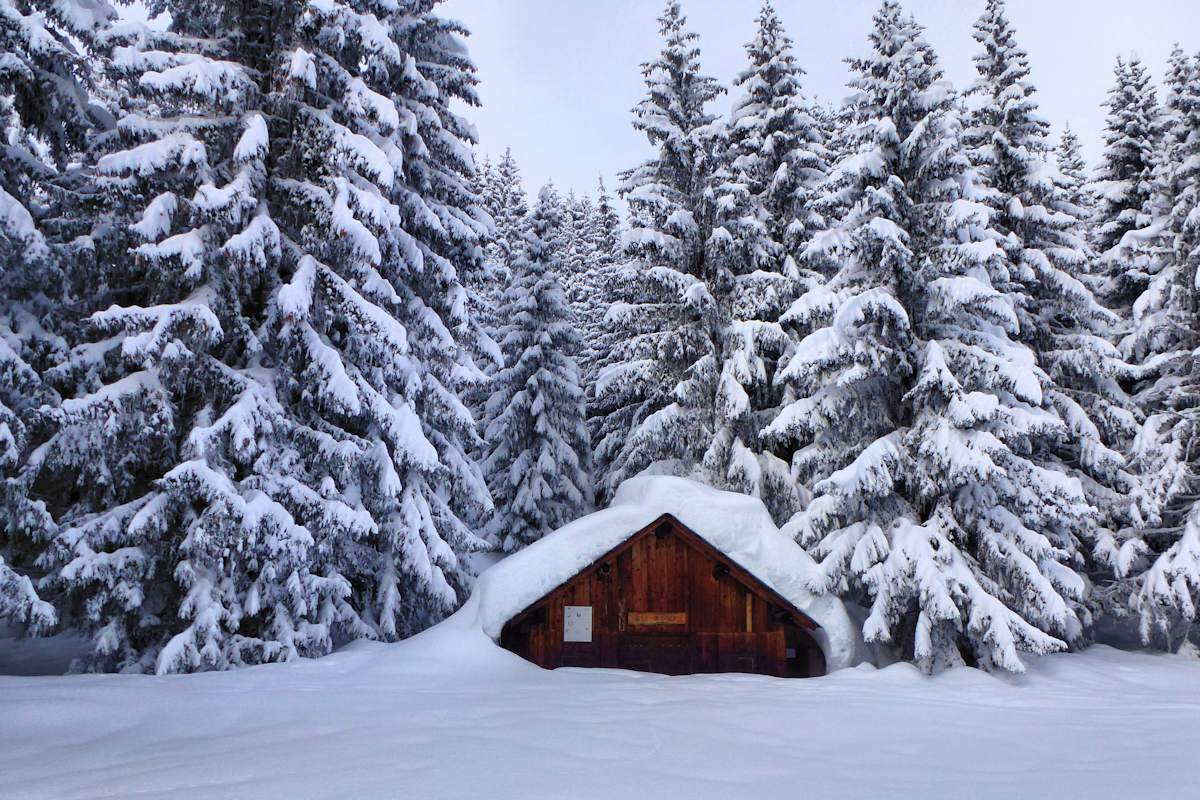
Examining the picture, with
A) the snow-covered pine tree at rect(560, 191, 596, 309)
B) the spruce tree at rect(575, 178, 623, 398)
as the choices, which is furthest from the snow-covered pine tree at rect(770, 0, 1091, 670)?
the snow-covered pine tree at rect(560, 191, 596, 309)

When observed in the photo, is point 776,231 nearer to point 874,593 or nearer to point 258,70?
point 874,593

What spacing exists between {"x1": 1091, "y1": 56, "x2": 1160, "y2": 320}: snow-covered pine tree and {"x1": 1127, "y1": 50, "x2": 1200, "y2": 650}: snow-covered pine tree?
58.9 inches

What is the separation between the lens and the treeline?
12.2 metres

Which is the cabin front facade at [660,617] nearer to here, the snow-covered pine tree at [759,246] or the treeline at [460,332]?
the treeline at [460,332]

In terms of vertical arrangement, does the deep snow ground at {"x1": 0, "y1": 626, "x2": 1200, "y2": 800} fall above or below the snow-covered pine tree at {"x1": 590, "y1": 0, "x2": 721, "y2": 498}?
below

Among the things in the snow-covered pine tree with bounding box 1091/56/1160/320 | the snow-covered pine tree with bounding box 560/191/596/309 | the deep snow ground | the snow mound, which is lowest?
the deep snow ground

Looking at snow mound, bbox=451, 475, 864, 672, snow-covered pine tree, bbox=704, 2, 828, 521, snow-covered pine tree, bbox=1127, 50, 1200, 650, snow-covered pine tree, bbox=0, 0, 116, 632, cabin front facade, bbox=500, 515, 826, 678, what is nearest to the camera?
snow-covered pine tree, bbox=0, 0, 116, 632

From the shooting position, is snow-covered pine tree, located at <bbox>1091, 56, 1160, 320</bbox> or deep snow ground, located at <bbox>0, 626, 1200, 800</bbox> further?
A: snow-covered pine tree, located at <bbox>1091, 56, 1160, 320</bbox>

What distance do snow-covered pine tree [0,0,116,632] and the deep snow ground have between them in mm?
2541

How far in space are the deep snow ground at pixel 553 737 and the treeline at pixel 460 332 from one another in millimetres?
1659

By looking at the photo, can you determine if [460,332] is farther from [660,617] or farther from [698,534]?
[660,617]

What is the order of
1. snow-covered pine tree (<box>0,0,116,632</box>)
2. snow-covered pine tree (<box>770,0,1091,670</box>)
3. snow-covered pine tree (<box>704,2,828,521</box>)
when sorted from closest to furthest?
snow-covered pine tree (<box>0,0,116,632</box>)
snow-covered pine tree (<box>770,0,1091,670</box>)
snow-covered pine tree (<box>704,2,828,521</box>)

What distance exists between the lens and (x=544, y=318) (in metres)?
26.6

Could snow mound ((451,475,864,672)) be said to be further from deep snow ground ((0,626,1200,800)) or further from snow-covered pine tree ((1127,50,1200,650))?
snow-covered pine tree ((1127,50,1200,650))
